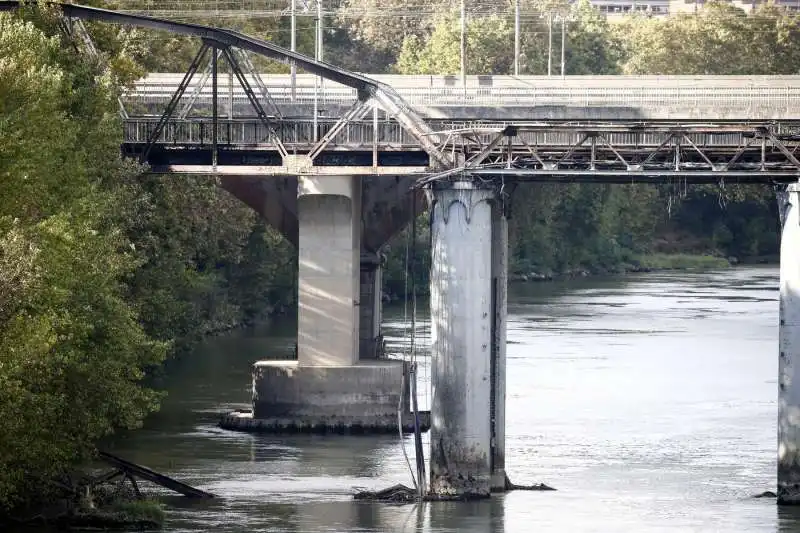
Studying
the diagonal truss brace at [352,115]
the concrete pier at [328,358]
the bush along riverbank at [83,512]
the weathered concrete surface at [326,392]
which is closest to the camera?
the bush along riverbank at [83,512]

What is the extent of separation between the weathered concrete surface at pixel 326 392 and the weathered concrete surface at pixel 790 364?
18345mm

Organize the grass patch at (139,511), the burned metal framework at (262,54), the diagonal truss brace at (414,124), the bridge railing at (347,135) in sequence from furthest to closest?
the bridge railing at (347,135) < the burned metal framework at (262,54) < the diagonal truss brace at (414,124) < the grass patch at (139,511)

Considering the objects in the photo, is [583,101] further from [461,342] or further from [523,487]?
[461,342]

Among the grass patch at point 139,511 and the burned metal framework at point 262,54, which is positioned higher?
the burned metal framework at point 262,54

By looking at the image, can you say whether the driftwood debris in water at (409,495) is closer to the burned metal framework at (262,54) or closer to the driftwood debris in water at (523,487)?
the driftwood debris in water at (523,487)

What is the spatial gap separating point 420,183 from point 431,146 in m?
1.45

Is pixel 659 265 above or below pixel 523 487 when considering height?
above

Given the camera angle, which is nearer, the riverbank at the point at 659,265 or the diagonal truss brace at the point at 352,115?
the diagonal truss brace at the point at 352,115

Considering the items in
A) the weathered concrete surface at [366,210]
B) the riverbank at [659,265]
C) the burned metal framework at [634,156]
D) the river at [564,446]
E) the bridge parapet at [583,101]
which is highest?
the bridge parapet at [583,101]

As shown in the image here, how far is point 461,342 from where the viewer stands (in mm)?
50469

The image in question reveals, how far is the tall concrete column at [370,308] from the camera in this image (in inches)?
2928

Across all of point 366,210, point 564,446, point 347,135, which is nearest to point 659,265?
point 366,210

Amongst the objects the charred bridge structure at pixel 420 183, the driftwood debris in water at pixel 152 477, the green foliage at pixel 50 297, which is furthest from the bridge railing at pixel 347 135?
the driftwood debris in water at pixel 152 477

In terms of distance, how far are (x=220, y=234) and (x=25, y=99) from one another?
3837 centimetres
